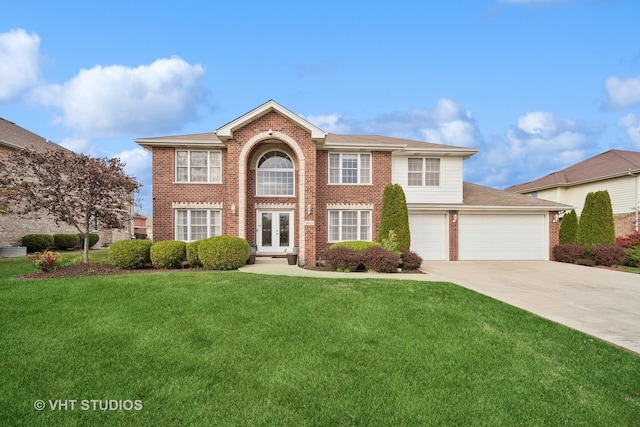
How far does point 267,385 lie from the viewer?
4.31 m

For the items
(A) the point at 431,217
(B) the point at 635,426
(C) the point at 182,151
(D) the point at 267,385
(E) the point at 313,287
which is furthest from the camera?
(A) the point at 431,217

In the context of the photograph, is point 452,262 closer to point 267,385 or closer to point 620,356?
point 620,356

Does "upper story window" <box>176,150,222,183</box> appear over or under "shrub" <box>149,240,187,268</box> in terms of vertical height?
over

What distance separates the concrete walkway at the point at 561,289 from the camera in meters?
6.69

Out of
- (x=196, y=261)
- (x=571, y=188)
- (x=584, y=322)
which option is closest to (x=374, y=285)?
(x=584, y=322)

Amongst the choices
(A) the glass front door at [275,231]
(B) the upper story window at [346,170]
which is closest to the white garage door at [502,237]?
(B) the upper story window at [346,170]

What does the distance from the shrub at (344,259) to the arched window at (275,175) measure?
4624mm

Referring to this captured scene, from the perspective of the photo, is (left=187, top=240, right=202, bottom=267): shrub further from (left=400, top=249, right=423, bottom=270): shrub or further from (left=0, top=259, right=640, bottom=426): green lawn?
(left=400, top=249, right=423, bottom=270): shrub

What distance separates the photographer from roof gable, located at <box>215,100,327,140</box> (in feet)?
48.6

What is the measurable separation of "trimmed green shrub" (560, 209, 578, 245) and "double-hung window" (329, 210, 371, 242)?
1076 cm

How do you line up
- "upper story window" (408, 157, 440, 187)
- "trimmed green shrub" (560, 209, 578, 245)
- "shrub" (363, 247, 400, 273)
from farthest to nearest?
"trimmed green shrub" (560, 209, 578, 245) < "upper story window" (408, 157, 440, 187) < "shrub" (363, 247, 400, 273)

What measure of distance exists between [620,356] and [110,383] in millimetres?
7300

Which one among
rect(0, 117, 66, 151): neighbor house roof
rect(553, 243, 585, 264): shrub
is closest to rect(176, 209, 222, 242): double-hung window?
rect(0, 117, 66, 151): neighbor house roof

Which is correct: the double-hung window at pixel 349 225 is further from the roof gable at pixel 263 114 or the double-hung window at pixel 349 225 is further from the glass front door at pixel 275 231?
the roof gable at pixel 263 114
